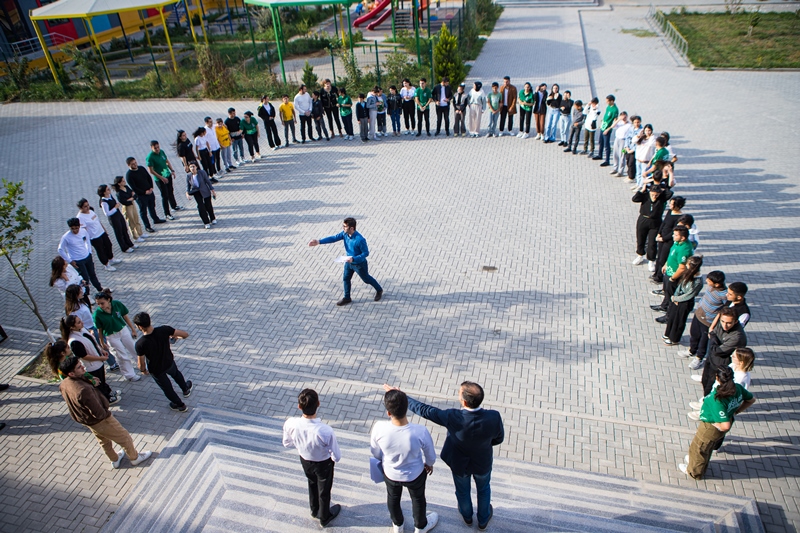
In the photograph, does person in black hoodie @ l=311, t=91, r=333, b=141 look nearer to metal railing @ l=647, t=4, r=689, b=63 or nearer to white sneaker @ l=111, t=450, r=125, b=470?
white sneaker @ l=111, t=450, r=125, b=470

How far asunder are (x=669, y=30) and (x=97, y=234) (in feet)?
84.8

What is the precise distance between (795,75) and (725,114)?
19.1ft

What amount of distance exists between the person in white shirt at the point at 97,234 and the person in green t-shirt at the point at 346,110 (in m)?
7.52

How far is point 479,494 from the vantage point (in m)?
4.60

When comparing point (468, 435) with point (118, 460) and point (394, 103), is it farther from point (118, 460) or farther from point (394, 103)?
point (394, 103)

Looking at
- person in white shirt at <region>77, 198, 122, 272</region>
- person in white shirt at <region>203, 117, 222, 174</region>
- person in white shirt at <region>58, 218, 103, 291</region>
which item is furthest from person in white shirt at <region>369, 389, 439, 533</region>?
person in white shirt at <region>203, 117, 222, 174</region>

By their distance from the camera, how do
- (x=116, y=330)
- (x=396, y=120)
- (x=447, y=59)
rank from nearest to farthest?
(x=116, y=330) → (x=396, y=120) → (x=447, y=59)

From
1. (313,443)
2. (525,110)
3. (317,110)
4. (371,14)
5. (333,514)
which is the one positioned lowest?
(333,514)

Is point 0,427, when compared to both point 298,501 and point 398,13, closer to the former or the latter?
point 298,501

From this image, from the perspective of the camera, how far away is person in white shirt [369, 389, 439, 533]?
399 cm

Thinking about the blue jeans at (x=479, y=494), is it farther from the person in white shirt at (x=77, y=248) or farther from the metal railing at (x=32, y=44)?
the metal railing at (x=32, y=44)

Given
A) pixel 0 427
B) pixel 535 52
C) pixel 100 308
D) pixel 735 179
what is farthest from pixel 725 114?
pixel 0 427

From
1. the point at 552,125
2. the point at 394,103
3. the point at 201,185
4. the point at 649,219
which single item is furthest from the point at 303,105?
the point at 649,219

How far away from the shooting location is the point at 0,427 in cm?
653
